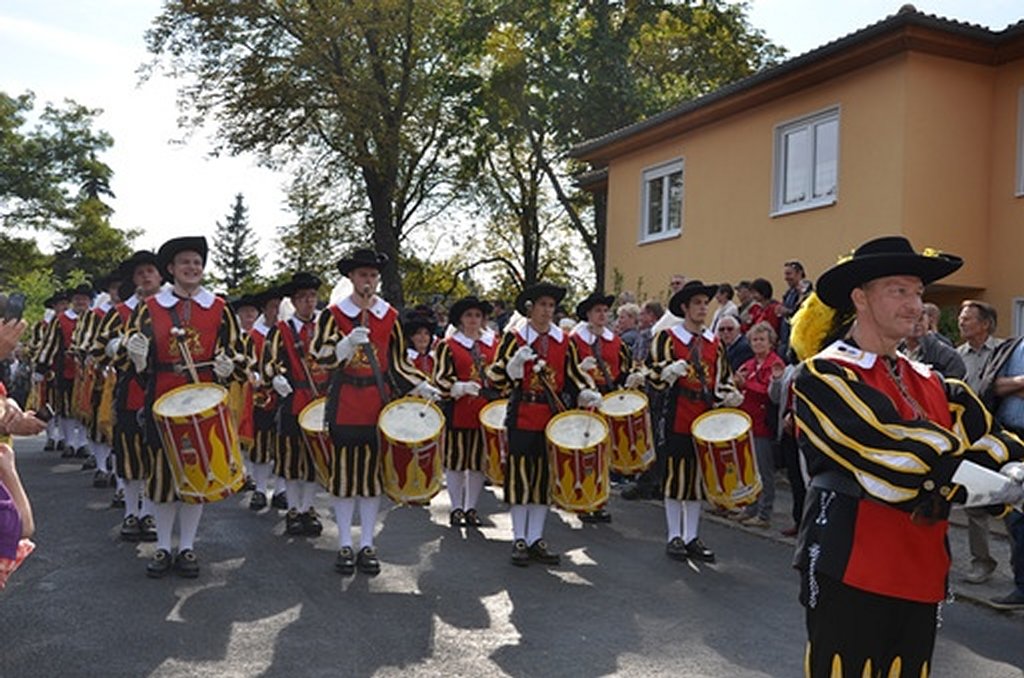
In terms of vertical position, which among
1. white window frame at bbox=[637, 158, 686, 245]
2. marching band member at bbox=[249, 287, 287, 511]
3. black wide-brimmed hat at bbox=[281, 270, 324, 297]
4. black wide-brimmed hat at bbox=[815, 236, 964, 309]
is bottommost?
marching band member at bbox=[249, 287, 287, 511]

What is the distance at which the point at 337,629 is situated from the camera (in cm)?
589

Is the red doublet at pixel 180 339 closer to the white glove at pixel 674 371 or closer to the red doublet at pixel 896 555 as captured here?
the white glove at pixel 674 371

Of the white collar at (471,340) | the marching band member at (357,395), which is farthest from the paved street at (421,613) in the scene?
the white collar at (471,340)

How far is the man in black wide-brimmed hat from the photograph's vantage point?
3.10 m

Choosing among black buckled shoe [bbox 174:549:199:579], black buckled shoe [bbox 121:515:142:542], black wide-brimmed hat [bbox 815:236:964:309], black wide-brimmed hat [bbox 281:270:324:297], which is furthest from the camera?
black wide-brimmed hat [bbox 281:270:324:297]

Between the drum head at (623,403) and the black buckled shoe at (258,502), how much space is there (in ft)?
11.2

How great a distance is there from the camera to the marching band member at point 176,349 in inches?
276

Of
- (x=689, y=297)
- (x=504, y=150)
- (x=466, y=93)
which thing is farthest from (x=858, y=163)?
(x=504, y=150)

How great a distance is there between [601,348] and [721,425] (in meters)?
2.40

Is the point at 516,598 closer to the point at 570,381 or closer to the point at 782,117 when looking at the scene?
the point at 570,381

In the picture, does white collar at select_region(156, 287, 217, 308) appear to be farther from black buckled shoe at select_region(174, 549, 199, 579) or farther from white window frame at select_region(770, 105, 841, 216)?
white window frame at select_region(770, 105, 841, 216)

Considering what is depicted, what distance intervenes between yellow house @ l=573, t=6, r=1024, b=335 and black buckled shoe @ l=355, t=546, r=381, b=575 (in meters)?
8.62

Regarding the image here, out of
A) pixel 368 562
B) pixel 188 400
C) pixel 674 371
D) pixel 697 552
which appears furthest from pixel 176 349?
pixel 697 552

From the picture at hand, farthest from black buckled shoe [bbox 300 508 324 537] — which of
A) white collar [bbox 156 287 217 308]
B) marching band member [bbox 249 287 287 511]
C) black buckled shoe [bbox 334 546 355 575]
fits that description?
white collar [bbox 156 287 217 308]
